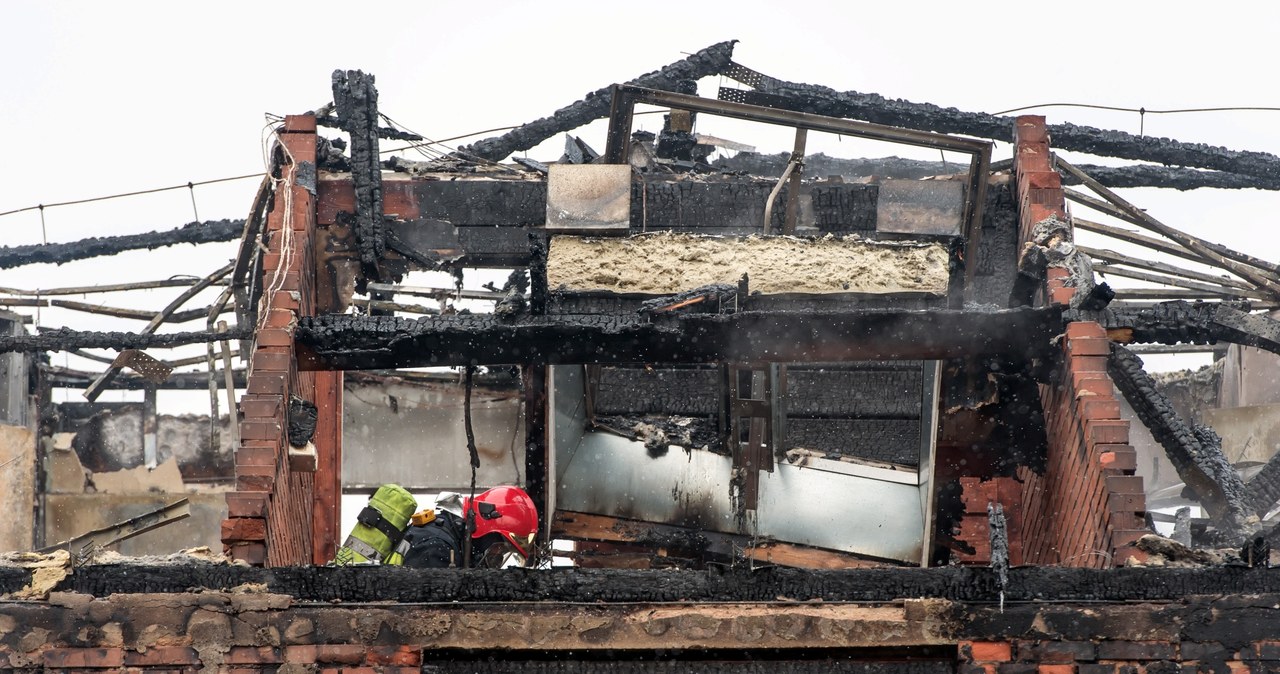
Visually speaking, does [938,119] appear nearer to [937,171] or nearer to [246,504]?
[937,171]

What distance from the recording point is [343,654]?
6.14 m

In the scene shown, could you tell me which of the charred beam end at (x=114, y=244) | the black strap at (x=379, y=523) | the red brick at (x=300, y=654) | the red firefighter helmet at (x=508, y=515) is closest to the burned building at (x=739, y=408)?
the red brick at (x=300, y=654)

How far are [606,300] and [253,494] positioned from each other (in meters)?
3.31

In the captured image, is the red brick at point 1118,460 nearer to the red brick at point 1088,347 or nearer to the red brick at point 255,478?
the red brick at point 1088,347

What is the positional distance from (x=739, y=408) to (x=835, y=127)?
2.21m

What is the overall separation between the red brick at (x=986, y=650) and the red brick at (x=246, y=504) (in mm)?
3926

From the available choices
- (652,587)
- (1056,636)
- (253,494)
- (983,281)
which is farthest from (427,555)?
(983,281)

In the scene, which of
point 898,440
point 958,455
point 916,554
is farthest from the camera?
point 898,440

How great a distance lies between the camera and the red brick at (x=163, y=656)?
6.16 m

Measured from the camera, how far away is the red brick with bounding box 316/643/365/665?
6141 millimetres

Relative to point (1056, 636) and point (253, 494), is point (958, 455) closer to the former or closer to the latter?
point (1056, 636)

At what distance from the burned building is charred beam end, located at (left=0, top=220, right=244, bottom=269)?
3.83 ft

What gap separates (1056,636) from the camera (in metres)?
6.11

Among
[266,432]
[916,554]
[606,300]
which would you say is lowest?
[916,554]
